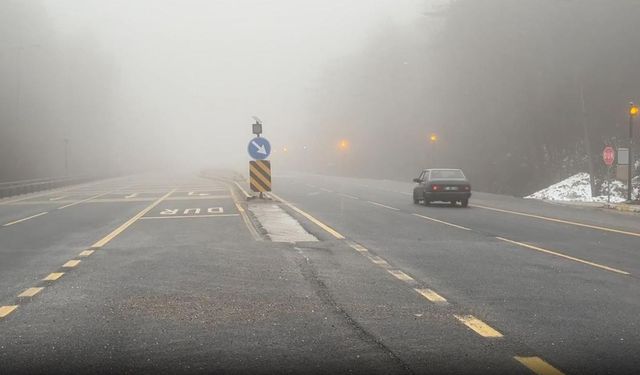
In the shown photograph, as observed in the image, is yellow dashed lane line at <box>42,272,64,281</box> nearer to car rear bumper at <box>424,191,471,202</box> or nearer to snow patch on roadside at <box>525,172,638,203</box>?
car rear bumper at <box>424,191,471,202</box>

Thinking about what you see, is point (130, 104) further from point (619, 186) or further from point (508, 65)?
point (619, 186)

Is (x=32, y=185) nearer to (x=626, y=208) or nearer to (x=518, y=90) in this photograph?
(x=518, y=90)

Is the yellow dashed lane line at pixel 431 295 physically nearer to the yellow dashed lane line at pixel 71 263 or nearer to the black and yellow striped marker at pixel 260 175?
the yellow dashed lane line at pixel 71 263

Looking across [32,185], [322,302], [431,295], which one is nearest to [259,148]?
[431,295]

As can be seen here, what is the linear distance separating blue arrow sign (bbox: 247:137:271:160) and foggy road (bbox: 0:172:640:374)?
897 cm

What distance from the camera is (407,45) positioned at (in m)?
81.5

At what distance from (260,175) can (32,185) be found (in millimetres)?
24686

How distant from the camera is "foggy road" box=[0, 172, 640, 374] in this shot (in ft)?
16.1

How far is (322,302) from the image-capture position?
6973mm

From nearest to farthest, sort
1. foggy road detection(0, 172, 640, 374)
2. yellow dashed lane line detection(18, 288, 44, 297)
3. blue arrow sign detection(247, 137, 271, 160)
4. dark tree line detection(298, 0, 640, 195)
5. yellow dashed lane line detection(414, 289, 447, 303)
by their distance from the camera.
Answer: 1. foggy road detection(0, 172, 640, 374)
2. yellow dashed lane line detection(414, 289, 447, 303)
3. yellow dashed lane line detection(18, 288, 44, 297)
4. blue arrow sign detection(247, 137, 271, 160)
5. dark tree line detection(298, 0, 640, 195)

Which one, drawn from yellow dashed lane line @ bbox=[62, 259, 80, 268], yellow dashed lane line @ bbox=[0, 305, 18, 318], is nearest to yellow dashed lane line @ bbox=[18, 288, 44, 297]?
yellow dashed lane line @ bbox=[0, 305, 18, 318]

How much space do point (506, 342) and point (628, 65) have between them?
126 feet

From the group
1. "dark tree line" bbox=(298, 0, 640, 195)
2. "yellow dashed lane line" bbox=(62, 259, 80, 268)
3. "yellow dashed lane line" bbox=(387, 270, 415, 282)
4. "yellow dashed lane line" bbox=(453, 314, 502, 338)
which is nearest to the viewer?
"yellow dashed lane line" bbox=(453, 314, 502, 338)

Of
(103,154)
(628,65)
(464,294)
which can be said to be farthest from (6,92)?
(464,294)
